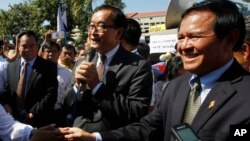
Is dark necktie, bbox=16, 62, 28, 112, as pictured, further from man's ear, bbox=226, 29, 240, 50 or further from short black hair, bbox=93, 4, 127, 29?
man's ear, bbox=226, 29, 240, 50

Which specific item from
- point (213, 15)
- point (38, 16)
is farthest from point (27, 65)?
point (38, 16)

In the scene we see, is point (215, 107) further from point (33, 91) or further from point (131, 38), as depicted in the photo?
point (33, 91)

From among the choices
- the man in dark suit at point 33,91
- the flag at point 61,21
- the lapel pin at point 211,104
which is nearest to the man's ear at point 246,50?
the lapel pin at point 211,104

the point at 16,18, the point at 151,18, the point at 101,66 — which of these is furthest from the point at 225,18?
the point at 151,18

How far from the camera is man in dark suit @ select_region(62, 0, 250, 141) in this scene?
198 centimetres

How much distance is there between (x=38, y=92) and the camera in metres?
4.65

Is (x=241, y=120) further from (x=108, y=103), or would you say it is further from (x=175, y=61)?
(x=175, y=61)

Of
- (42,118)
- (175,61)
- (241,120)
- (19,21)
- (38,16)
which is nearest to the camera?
(241,120)

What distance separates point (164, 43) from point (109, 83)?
6.04 meters

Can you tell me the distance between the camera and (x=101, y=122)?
2836 millimetres

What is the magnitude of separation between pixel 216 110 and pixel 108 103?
916 millimetres

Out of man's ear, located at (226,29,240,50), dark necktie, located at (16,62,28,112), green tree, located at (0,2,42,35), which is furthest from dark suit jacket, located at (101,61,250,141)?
green tree, located at (0,2,42,35)

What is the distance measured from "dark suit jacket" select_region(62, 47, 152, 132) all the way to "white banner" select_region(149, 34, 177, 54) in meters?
5.74

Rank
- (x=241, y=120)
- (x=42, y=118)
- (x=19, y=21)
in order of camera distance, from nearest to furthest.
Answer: (x=241, y=120), (x=42, y=118), (x=19, y=21)
